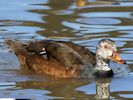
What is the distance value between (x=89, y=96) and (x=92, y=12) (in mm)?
6580

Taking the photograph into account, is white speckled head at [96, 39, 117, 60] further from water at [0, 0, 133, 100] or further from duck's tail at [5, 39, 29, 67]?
duck's tail at [5, 39, 29, 67]

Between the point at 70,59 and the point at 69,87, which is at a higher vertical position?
the point at 70,59

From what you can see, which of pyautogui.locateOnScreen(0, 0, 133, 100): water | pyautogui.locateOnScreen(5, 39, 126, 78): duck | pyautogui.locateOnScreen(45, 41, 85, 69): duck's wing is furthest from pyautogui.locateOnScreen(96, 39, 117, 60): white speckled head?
pyautogui.locateOnScreen(0, 0, 133, 100): water

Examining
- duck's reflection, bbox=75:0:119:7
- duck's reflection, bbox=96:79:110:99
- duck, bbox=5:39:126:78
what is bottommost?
duck's reflection, bbox=96:79:110:99

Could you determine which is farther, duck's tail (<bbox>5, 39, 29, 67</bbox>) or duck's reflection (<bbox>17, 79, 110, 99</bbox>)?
duck's tail (<bbox>5, 39, 29, 67</bbox>)

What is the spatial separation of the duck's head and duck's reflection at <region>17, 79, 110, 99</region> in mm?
260

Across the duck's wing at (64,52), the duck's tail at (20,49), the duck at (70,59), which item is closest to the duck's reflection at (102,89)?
the duck at (70,59)

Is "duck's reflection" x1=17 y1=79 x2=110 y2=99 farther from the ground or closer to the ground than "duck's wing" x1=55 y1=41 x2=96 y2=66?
closer to the ground

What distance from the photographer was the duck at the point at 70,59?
537 inches

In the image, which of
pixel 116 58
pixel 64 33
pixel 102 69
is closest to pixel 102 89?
pixel 116 58

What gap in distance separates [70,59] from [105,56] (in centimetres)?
65

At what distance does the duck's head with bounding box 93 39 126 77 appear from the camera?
13666 millimetres

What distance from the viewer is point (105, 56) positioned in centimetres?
1383

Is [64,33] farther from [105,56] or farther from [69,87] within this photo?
[69,87]
